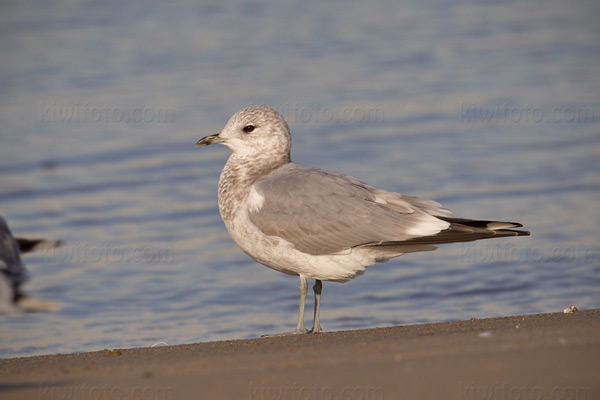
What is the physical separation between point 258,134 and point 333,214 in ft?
3.08

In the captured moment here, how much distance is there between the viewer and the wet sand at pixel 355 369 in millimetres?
4215

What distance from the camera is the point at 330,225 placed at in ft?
19.7

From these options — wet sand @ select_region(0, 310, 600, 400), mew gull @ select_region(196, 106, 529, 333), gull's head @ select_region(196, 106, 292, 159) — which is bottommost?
wet sand @ select_region(0, 310, 600, 400)

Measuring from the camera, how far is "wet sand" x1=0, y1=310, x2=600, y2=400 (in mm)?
4215

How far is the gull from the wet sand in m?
0.59

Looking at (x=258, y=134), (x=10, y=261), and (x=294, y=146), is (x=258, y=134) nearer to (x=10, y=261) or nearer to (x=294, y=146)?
(x=10, y=261)

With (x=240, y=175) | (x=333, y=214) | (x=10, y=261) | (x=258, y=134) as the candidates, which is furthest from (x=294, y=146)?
(x=10, y=261)

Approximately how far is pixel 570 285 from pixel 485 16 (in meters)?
11.5

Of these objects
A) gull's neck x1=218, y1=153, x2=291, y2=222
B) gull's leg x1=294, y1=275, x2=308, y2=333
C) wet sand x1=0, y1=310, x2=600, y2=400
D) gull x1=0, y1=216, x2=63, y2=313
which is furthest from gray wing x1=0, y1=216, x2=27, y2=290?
gull's leg x1=294, y1=275, x2=308, y2=333

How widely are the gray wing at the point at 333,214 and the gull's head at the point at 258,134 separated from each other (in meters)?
0.45

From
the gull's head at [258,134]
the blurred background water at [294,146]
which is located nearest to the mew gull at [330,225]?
the gull's head at [258,134]

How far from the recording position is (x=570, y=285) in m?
7.80

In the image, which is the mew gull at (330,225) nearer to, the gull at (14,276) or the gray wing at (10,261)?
the gull at (14,276)

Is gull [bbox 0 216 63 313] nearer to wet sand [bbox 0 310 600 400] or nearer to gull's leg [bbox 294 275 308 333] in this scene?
wet sand [bbox 0 310 600 400]
